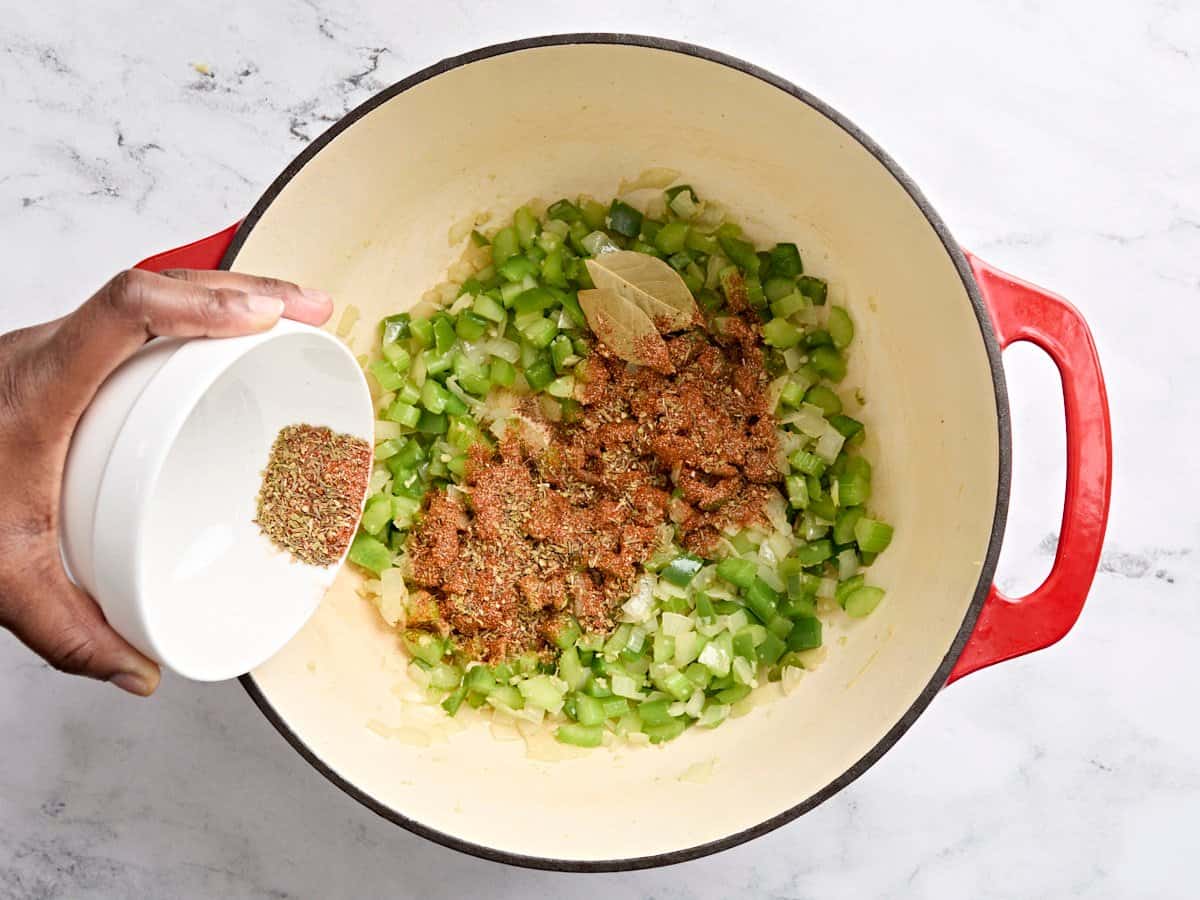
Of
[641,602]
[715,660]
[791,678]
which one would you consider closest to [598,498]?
[641,602]

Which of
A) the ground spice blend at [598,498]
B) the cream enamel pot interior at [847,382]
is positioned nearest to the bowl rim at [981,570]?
the cream enamel pot interior at [847,382]

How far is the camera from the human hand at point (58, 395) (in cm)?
119

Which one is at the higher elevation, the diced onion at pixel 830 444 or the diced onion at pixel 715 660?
the diced onion at pixel 830 444

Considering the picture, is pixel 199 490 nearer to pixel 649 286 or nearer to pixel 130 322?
pixel 130 322

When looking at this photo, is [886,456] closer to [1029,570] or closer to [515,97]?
[1029,570]

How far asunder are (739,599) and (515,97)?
91 centimetres

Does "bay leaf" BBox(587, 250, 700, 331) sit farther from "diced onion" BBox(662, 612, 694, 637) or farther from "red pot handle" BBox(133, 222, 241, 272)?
"red pot handle" BBox(133, 222, 241, 272)

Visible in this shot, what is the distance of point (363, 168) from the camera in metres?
1.59

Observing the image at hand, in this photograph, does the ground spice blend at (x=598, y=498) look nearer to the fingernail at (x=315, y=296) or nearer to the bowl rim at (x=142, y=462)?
the fingernail at (x=315, y=296)

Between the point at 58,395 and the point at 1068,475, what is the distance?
4.30 feet

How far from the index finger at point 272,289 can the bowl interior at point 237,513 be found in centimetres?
5

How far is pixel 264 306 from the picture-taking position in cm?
124

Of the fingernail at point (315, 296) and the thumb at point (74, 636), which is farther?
the fingernail at point (315, 296)

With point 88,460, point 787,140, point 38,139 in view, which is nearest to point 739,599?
point 787,140
